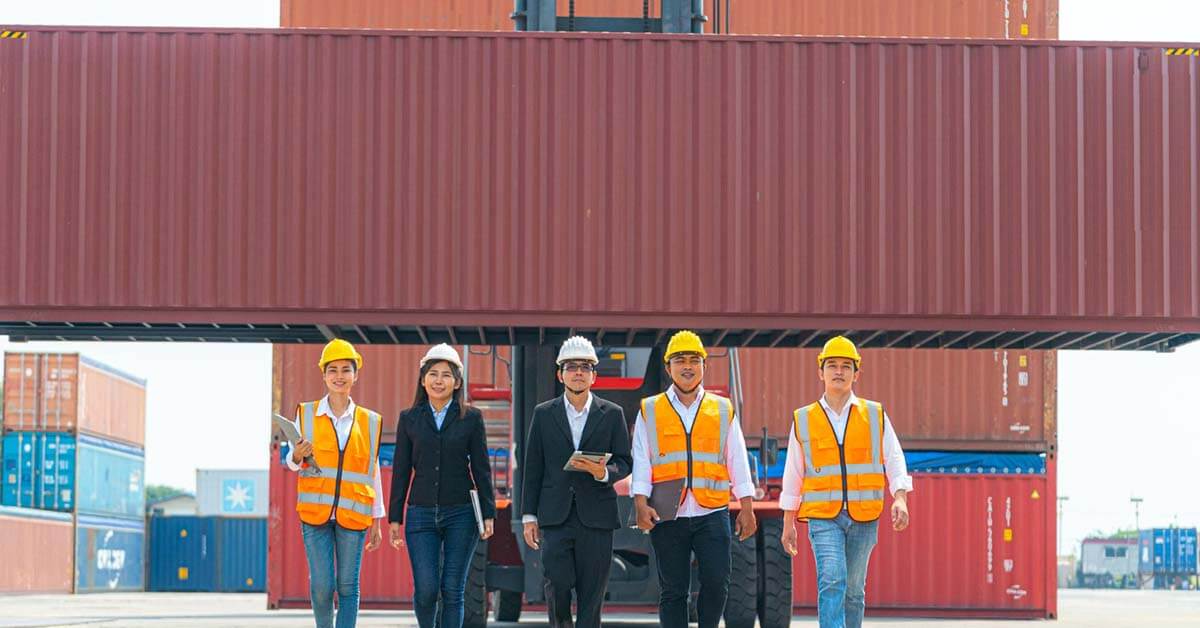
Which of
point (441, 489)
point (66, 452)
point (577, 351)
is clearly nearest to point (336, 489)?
point (441, 489)

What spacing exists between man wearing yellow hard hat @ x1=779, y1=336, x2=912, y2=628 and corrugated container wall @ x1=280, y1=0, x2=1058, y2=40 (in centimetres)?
1352

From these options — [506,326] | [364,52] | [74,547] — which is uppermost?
[364,52]

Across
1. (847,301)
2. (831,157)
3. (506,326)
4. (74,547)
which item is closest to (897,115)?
(831,157)

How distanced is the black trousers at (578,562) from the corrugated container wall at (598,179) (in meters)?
5.37

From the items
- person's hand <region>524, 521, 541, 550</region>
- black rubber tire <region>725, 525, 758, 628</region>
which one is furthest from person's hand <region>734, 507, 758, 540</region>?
black rubber tire <region>725, 525, 758, 628</region>

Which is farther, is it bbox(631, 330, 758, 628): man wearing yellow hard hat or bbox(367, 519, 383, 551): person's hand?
bbox(367, 519, 383, 551): person's hand

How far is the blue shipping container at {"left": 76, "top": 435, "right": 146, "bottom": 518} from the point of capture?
1531 inches

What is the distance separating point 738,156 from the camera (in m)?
13.7

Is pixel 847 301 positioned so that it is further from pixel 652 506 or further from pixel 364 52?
pixel 652 506

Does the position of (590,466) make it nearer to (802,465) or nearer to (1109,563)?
(802,465)

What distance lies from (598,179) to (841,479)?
6092 millimetres

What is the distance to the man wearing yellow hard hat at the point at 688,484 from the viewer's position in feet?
26.0

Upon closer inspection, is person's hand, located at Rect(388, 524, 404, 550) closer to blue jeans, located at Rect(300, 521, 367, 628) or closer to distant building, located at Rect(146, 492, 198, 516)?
blue jeans, located at Rect(300, 521, 367, 628)

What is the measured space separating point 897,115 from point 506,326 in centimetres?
358
